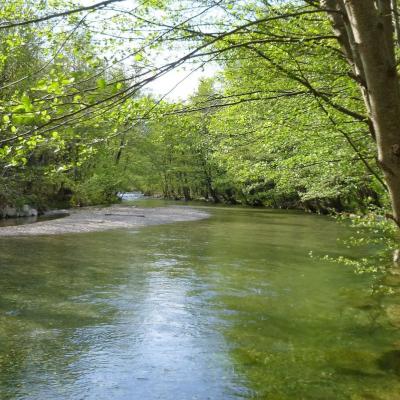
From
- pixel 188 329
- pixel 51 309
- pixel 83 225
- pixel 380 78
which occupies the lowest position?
pixel 188 329

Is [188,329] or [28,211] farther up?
[28,211]

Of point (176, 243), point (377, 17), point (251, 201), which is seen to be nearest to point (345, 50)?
point (377, 17)

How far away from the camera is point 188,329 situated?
8.84 meters

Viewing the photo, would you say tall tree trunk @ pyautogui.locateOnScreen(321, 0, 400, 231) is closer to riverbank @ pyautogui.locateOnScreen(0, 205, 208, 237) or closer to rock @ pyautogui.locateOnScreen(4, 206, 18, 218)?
riverbank @ pyautogui.locateOnScreen(0, 205, 208, 237)

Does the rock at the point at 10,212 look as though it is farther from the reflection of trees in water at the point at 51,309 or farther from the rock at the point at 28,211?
the reflection of trees in water at the point at 51,309

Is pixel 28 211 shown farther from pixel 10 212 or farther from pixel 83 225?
pixel 83 225

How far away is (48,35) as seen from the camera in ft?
18.8

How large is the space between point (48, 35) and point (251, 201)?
163ft

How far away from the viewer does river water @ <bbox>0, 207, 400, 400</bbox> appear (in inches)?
256

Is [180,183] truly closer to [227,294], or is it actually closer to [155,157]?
[155,157]

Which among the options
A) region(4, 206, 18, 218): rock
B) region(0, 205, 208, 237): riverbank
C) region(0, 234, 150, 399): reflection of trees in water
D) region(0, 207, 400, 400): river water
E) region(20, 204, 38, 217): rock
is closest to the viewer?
region(0, 207, 400, 400): river water

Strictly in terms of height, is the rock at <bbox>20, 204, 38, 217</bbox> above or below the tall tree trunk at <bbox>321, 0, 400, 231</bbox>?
below

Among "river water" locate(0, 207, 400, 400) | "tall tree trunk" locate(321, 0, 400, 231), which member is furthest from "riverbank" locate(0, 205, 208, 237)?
"tall tree trunk" locate(321, 0, 400, 231)

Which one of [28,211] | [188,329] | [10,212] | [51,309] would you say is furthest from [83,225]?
[188,329]
